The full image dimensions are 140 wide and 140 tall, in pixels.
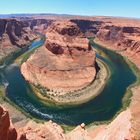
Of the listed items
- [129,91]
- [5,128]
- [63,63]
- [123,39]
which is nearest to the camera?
[5,128]

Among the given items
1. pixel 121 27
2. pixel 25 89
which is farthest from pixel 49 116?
pixel 121 27

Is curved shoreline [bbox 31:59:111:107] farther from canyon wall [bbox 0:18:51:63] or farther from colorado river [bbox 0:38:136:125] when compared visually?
canyon wall [bbox 0:18:51:63]

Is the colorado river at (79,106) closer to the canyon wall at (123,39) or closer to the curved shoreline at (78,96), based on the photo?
the curved shoreline at (78,96)

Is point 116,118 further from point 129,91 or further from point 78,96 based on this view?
point 129,91

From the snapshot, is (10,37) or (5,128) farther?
(10,37)

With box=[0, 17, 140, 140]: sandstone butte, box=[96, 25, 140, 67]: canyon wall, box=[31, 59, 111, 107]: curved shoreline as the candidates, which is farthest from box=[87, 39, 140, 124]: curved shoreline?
box=[31, 59, 111, 107]: curved shoreline

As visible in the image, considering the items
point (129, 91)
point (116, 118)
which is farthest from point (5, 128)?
point (129, 91)
